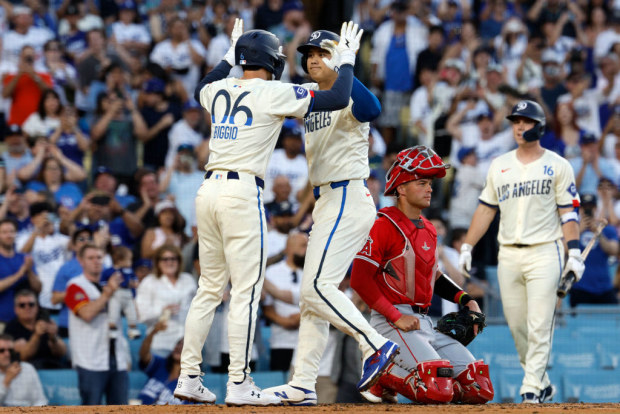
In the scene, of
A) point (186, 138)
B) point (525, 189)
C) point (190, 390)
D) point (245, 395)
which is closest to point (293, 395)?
point (245, 395)

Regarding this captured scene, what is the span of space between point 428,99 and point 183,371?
7278 millimetres

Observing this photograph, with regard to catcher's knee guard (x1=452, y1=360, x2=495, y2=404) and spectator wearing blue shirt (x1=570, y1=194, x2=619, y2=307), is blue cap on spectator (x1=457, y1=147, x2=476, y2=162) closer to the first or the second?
spectator wearing blue shirt (x1=570, y1=194, x2=619, y2=307)

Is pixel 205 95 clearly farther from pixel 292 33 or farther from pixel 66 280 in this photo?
pixel 292 33

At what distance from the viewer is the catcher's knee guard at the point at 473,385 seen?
243 inches

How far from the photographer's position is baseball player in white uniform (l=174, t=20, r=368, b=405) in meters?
5.71

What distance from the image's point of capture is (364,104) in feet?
19.6

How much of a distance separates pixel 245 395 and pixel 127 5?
850cm

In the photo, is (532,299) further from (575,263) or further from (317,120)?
(317,120)

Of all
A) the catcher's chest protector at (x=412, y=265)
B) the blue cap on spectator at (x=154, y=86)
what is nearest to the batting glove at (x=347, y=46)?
the catcher's chest protector at (x=412, y=265)

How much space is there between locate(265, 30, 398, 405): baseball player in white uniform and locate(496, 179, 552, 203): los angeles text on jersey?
1869 millimetres

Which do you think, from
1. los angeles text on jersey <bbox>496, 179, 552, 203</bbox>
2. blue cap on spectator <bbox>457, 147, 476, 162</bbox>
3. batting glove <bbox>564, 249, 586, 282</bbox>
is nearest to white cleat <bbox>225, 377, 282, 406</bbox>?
batting glove <bbox>564, 249, 586, 282</bbox>

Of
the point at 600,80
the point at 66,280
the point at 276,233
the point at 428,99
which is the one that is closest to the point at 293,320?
the point at 276,233

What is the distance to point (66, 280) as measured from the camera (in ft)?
29.8

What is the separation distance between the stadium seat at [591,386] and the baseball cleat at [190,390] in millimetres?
4325
